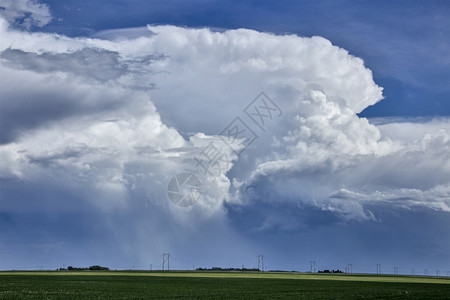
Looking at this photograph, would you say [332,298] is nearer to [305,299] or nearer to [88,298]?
[305,299]

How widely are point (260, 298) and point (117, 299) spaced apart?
64.3ft

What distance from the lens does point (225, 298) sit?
73312 millimetres

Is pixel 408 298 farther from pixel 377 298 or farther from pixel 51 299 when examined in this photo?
pixel 51 299

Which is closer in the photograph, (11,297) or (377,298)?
(11,297)

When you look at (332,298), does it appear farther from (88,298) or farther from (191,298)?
(88,298)

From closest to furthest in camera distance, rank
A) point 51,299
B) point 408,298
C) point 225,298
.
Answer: point 51,299 → point 225,298 → point 408,298

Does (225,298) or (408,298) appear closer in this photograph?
(225,298)

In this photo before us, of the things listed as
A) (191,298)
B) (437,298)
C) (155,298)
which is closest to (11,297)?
(155,298)

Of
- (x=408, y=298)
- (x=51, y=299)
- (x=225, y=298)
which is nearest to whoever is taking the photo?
(x=51, y=299)

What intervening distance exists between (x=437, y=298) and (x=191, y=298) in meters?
35.5

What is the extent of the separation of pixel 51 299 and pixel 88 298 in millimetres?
4630

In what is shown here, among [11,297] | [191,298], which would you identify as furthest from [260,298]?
[11,297]

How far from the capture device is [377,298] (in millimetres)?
78312

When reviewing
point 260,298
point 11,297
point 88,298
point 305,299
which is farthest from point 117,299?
point 305,299
